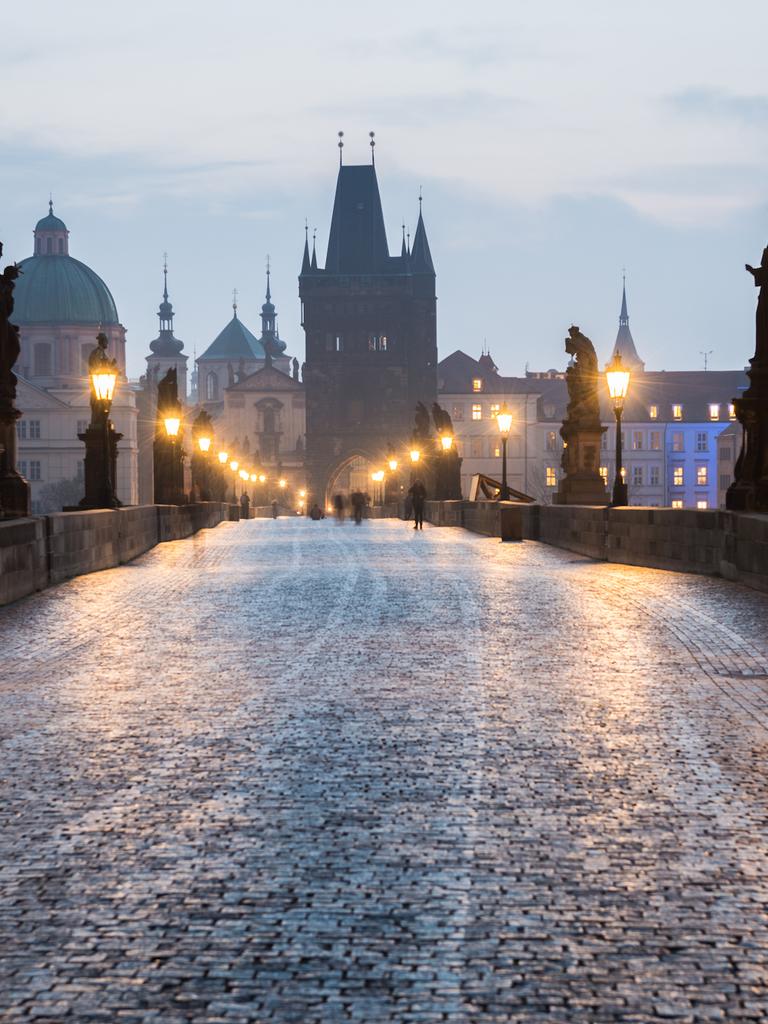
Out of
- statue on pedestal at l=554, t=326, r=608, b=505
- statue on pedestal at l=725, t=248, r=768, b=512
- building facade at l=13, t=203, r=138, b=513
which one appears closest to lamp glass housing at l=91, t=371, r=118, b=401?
statue on pedestal at l=554, t=326, r=608, b=505

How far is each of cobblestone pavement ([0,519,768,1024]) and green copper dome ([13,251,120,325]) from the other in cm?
13493

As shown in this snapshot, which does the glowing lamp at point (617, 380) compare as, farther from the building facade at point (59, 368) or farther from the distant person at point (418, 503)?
the building facade at point (59, 368)

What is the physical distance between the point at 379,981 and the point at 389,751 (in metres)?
3.35

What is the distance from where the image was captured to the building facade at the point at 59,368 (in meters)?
124

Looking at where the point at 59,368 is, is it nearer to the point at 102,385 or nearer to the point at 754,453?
the point at 102,385

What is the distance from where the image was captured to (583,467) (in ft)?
116

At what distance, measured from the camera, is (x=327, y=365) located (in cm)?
13150

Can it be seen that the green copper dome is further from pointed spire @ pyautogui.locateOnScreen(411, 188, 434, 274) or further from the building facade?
pointed spire @ pyautogui.locateOnScreen(411, 188, 434, 274)

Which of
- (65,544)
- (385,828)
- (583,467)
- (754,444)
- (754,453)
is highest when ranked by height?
(754,444)

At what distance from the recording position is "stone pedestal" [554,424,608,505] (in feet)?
114

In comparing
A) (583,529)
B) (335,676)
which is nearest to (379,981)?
(335,676)

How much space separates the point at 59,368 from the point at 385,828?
140m

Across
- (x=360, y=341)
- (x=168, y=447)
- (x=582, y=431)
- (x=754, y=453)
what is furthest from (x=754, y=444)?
(x=360, y=341)

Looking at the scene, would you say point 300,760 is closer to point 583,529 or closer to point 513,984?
point 513,984
